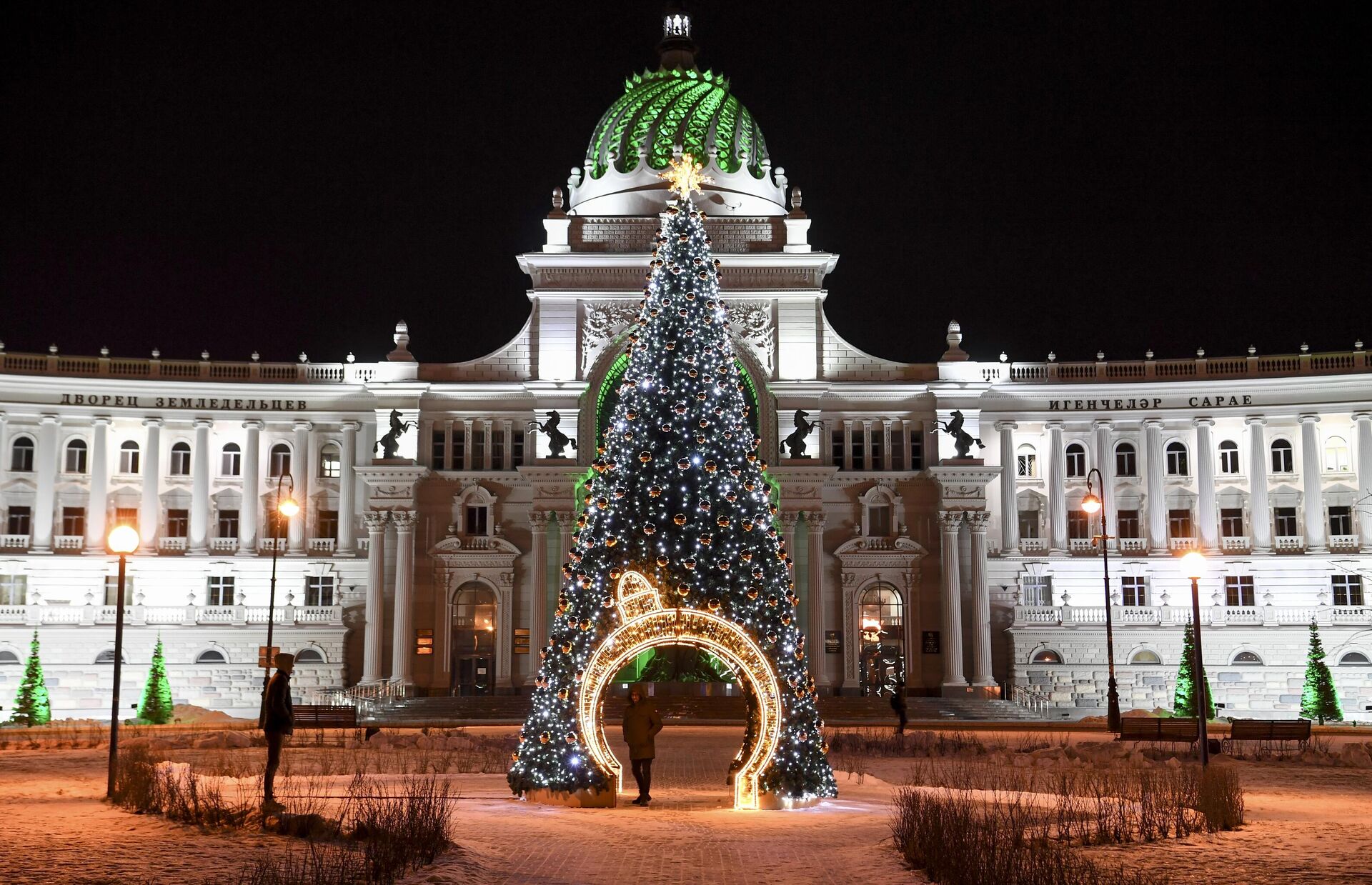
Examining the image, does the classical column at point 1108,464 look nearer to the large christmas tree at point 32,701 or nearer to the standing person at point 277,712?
the large christmas tree at point 32,701

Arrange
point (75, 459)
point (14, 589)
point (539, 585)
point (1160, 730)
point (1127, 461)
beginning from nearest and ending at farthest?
point (1160, 730) < point (539, 585) < point (14, 589) < point (75, 459) < point (1127, 461)

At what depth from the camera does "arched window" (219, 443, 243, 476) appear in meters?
72.0

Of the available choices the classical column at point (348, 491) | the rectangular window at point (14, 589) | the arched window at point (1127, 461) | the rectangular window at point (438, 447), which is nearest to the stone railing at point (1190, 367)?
the arched window at point (1127, 461)

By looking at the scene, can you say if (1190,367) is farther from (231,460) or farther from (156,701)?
(156,701)

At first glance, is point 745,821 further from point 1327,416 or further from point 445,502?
point 1327,416

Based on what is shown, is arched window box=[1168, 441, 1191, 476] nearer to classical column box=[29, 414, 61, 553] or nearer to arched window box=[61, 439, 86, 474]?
arched window box=[61, 439, 86, 474]

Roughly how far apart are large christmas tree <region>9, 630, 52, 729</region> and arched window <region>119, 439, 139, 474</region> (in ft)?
56.8

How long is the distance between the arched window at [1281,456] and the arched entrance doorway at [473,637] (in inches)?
1519

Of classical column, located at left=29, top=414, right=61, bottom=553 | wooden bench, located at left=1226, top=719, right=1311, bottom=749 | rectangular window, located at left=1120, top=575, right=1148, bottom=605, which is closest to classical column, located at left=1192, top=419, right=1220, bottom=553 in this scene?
rectangular window, located at left=1120, top=575, right=1148, bottom=605

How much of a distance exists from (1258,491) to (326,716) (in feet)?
154

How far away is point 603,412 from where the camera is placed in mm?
69125

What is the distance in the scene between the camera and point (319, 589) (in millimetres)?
70688

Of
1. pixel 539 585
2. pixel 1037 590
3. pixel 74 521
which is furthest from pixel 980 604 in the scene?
pixel 74 521

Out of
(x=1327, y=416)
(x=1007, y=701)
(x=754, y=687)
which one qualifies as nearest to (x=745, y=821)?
(x=754, y=687)
